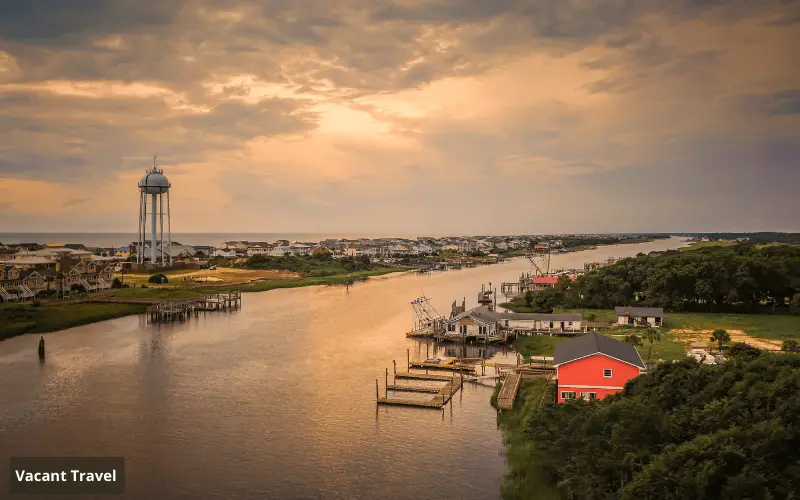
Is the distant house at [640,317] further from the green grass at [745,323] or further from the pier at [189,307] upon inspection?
the pier at [189,307]

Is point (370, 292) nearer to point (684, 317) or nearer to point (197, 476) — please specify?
point (684, 317)

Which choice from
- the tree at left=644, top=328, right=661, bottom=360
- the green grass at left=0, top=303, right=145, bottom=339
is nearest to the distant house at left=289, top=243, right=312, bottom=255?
the green grass at left=0, top=303, right=145, bottom=339

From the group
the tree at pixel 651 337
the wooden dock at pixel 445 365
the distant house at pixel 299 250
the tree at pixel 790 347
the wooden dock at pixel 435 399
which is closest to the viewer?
the wooden dock at pixel 435 399

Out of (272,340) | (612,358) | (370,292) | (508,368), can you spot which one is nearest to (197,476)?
(612,358)

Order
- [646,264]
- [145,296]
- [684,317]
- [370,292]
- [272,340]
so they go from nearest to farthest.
Result: [272,340], [684,317], [646,264], [145,296], [370,292]

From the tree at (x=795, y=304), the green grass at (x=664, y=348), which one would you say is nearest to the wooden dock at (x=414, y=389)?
the green grass at (x=664, y=348)
